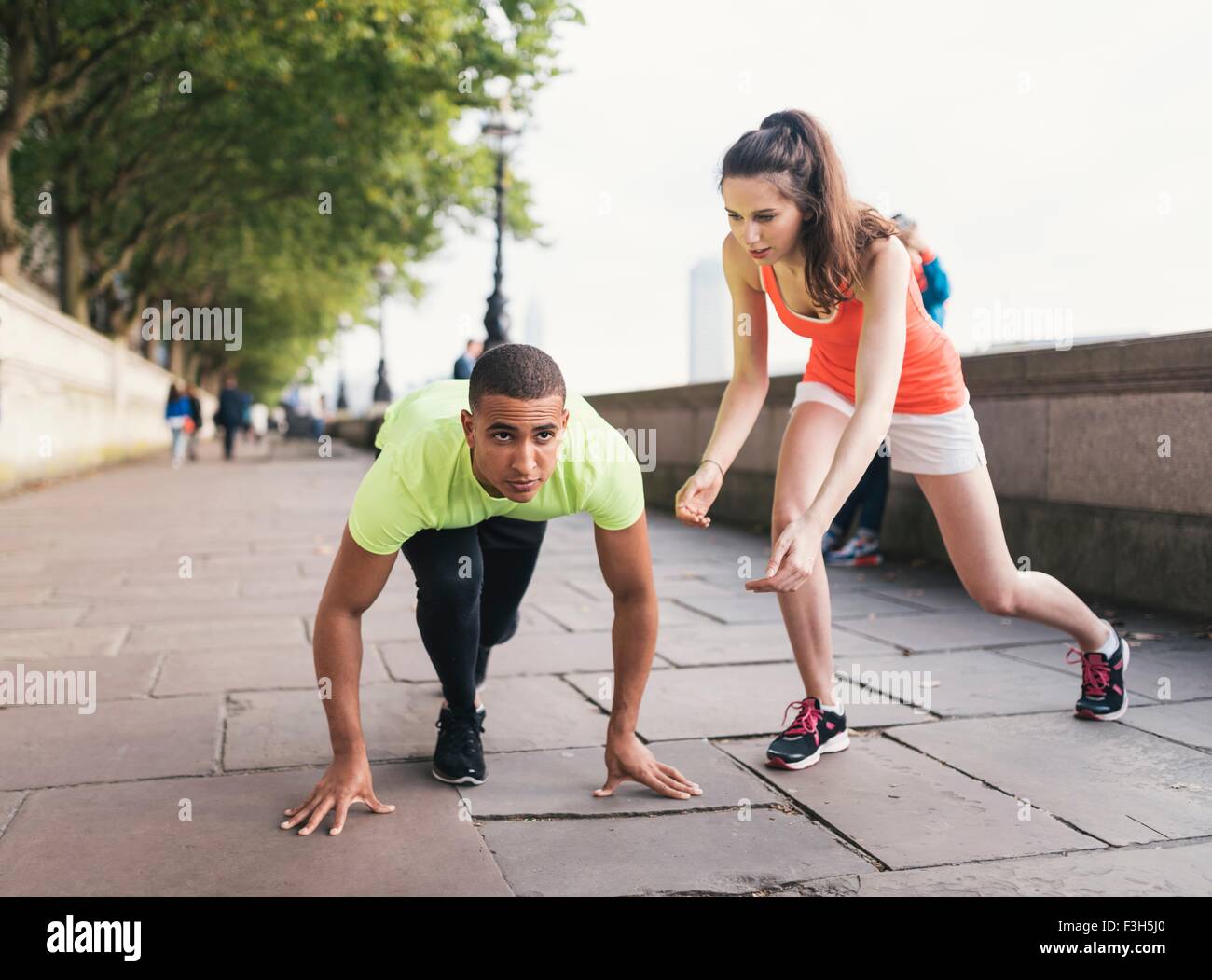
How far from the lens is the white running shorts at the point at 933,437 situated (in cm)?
319

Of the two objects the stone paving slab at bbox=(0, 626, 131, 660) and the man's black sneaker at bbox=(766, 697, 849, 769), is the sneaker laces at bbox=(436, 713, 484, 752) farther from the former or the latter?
the stone paving slab at bbox=(0, 626, 131, 660)

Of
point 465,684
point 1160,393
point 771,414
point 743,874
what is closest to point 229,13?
point 771,414

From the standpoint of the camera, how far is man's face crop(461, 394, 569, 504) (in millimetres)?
2443

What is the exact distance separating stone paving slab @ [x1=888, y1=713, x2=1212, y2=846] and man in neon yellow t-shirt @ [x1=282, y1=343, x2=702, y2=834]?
87 cm

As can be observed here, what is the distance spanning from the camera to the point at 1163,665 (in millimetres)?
4254

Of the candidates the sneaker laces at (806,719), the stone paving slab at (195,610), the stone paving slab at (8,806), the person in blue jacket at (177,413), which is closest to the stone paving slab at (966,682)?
the sneaker laces at (806,719)

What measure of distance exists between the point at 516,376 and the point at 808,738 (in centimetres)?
140

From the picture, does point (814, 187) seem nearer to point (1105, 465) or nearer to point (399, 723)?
point (399, 723)

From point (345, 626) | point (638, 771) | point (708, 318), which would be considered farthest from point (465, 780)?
point (708, 318)

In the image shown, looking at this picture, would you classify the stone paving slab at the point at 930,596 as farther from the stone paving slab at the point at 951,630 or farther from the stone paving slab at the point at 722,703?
the stone paving slab at the point at 722,703

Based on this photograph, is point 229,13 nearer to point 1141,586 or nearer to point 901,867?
point 1141,586

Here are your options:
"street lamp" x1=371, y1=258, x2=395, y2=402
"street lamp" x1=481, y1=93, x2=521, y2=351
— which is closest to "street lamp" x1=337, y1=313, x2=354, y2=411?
"street lamp" x1=371, y1=258, x2=395, y2=402
